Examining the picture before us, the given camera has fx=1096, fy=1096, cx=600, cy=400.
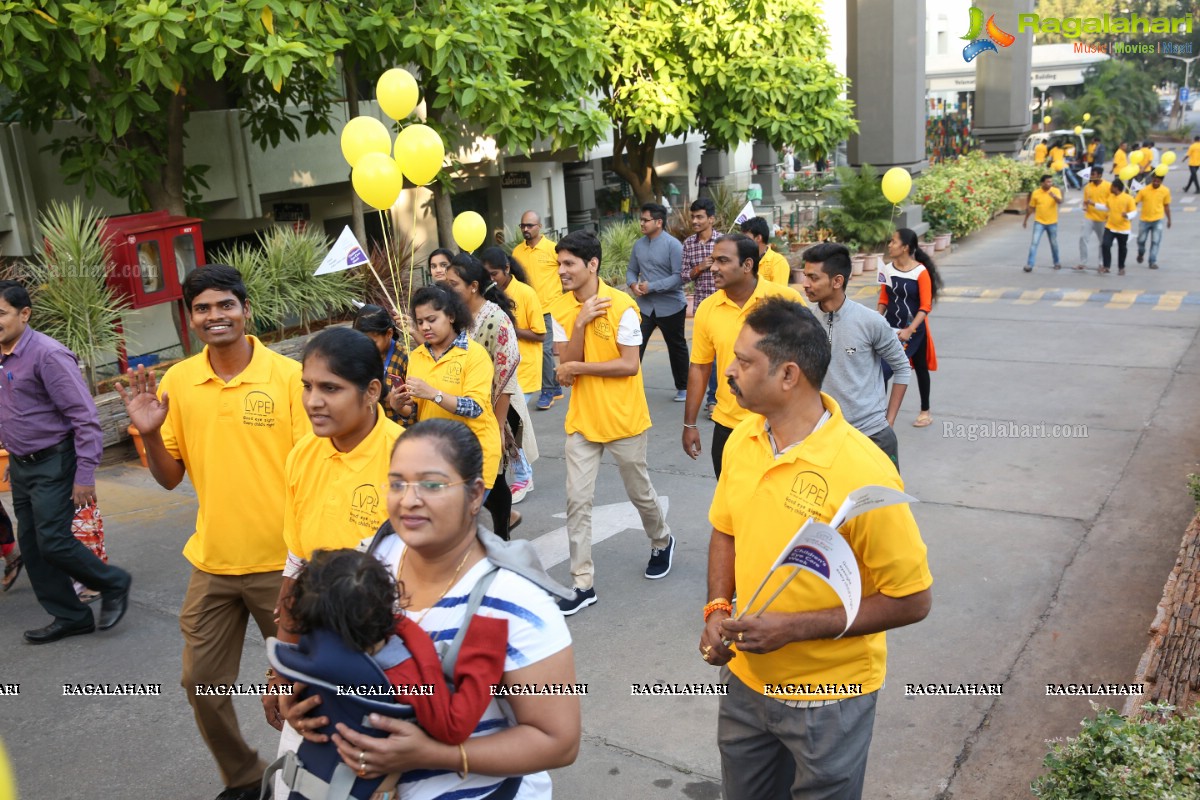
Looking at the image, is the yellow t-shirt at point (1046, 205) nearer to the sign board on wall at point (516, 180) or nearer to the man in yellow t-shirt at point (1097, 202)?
the man in yellow t-shirt at point (1097, 202)

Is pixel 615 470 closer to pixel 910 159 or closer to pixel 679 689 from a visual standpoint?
pixel 679 689

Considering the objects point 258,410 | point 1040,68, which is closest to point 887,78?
point 258,410

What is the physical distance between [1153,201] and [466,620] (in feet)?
58.0

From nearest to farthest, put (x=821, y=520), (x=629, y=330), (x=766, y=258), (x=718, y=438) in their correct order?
(x=821, y=520) → (x=629, y=330) → (x=718, y=438) → (x=766, y=258)

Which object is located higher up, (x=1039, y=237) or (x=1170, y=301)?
(x=1039, y=237)

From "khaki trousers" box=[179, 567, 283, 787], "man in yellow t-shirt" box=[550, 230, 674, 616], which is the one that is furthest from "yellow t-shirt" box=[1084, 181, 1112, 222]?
"khaki trousers" box=[179, 567, 283, 787]

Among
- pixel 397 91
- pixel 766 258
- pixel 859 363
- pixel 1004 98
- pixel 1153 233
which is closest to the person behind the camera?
pixel 859 363

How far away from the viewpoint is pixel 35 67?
30.1 ft

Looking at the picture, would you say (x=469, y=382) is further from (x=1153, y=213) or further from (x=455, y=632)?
(x=1153, y=213)

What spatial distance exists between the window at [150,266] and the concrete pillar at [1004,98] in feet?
80.5

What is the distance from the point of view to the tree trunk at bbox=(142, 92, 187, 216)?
441 inches

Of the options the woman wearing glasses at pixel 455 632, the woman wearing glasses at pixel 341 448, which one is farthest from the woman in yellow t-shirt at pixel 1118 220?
the woman wearing glasses at pixel 455 632

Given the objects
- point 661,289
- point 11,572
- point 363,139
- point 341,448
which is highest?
point 363,139

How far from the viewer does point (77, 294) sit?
939cm
